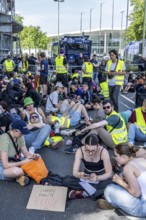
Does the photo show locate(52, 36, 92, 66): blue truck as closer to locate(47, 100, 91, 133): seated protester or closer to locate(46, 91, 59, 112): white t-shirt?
locate(46, 91, 59, 112): white t-shirt

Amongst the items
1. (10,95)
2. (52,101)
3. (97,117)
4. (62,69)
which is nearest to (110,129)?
(97,117)

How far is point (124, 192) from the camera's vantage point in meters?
3.92

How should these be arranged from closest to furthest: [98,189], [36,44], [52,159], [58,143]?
[98,189] < [52,159] < [58,143] < [36,44]

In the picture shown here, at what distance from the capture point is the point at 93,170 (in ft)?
15.3

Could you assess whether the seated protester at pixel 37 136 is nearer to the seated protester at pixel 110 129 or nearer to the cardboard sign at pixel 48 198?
the seated protester at pixel 110 129

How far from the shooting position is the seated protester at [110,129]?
616 centimetres

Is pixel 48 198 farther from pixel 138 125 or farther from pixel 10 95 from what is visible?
pixel 10 95

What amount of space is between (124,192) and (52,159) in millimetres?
2549

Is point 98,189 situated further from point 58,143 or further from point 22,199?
point 58,143

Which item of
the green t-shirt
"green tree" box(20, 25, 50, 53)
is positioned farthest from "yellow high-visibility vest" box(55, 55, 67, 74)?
"green tree" box(20, 25, 50, 53)

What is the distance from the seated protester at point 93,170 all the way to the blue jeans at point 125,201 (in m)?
0.35


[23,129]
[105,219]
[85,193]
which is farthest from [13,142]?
[105,219]

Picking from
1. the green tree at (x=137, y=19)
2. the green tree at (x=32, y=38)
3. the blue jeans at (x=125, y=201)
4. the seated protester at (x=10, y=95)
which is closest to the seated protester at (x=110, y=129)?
the blue jeans at (x=125, y=201)

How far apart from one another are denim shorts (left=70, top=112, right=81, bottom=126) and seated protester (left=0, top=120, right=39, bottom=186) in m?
3.52
